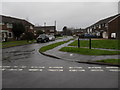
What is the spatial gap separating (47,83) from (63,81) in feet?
2.04

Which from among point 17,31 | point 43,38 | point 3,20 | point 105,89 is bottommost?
point 105,89

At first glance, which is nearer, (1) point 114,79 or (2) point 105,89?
(2) point 105,89

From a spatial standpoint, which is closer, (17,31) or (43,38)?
(43,38)

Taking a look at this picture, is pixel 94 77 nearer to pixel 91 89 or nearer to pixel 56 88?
pixel 91 89

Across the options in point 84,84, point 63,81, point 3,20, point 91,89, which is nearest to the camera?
point 91,89

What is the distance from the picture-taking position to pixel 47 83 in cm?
432

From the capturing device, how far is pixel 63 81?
4.48m

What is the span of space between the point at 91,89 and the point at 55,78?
158 centimetres

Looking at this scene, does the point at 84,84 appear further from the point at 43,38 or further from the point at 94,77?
the point at 43,38

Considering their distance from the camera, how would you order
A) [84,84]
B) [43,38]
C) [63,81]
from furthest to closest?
[43,38] < [63,81] < [84,84]

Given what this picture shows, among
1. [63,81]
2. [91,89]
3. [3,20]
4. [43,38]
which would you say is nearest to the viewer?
[91,89]

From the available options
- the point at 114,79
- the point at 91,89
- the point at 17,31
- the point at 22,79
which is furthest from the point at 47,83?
the point at 17,31

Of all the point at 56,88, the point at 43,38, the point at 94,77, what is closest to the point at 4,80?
the point at 56,88

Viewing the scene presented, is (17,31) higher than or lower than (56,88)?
higher
